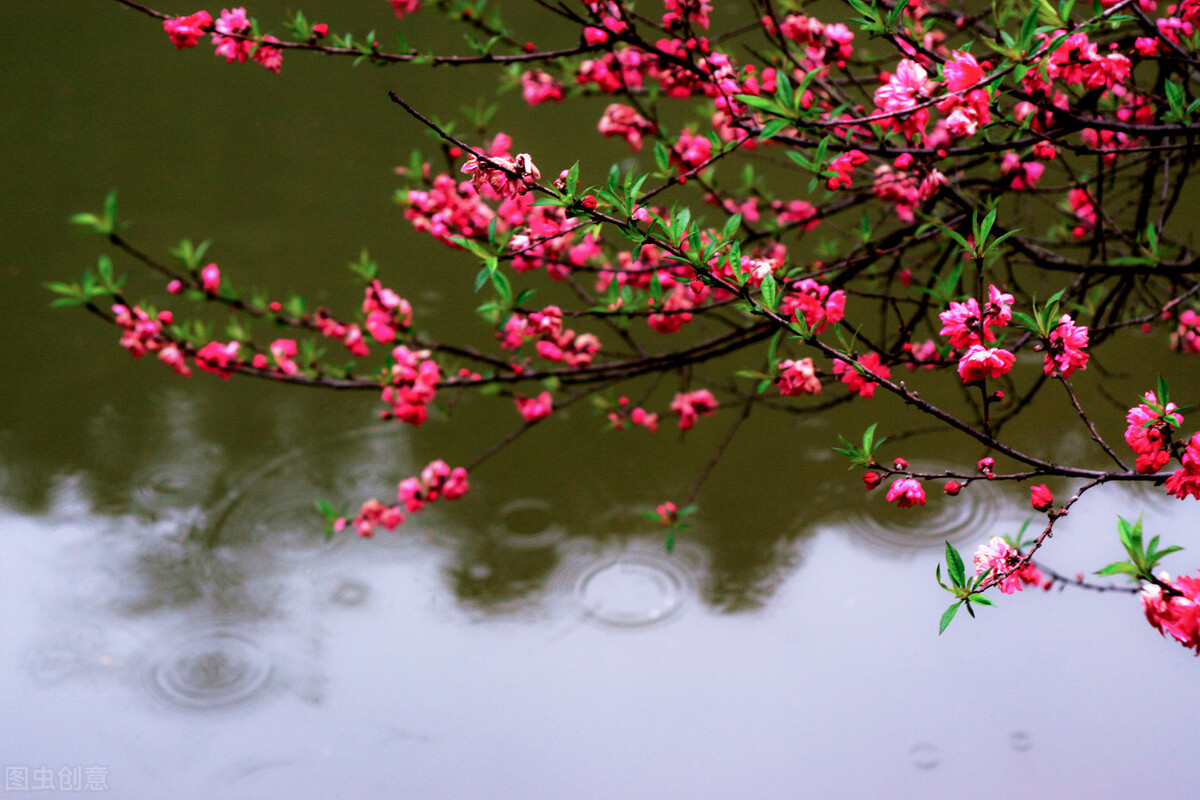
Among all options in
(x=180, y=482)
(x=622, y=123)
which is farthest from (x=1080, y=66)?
(x=180, y=482)

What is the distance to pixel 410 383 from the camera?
236 centimetres

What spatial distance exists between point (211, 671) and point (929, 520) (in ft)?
6.52

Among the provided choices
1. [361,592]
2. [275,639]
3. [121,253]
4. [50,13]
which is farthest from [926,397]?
[50,13]

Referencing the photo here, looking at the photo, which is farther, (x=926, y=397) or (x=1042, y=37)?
(x=926, y=397)

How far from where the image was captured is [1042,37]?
176cm

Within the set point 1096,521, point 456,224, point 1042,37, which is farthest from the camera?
point 1096,521

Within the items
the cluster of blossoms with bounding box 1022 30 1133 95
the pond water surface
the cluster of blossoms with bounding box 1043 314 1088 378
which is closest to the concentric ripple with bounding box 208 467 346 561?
the pond water surface

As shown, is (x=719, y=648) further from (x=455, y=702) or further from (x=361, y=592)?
(x=361, y=592)

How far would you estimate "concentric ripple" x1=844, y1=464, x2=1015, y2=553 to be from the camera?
2787mm

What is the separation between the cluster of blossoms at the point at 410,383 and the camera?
234 centimetres

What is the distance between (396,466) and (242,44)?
1429 millimetres

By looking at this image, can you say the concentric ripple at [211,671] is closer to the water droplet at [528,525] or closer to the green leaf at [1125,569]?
the water droplet at [528,525]

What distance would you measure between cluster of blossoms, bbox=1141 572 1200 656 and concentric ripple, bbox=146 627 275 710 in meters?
1.93

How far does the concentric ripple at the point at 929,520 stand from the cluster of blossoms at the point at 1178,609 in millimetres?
1459
